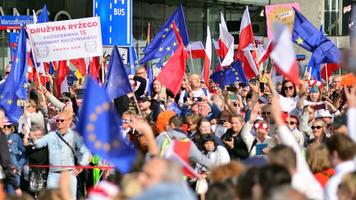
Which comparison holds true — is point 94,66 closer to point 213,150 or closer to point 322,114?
point 322,114

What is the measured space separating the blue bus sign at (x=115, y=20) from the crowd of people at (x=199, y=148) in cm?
453

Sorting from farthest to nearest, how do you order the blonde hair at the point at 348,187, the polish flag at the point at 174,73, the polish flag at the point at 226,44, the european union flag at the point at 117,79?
the polish flag at the point at 226,44 < the polish flag at the point at 174,73 < the european union flag at the point at 117,79 < the blonde hair at the point at 348,187

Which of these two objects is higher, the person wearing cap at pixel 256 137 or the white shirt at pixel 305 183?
the white shirt at pixel 305 183

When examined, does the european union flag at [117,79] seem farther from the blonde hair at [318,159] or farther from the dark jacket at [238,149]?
the blonde hair at [318,159]

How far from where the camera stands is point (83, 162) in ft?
41.3

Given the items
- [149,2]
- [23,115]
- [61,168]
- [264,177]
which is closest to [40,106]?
[23,115]

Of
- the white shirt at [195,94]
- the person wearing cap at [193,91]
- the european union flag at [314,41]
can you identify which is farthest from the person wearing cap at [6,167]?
the european union flag at [314,41]

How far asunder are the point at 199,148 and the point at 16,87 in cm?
445

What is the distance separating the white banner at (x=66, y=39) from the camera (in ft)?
55.0

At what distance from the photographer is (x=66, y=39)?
1700 cm

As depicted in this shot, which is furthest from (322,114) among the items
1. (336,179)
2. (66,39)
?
(336,179)

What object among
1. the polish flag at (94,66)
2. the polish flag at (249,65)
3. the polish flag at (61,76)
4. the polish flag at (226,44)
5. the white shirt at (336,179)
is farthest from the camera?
the polish flag at (249,65)

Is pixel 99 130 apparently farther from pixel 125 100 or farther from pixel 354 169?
pixel 125 100

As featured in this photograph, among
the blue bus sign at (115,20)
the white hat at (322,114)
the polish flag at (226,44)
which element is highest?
the blue bus sign at (115,20)
